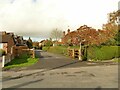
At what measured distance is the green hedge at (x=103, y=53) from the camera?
1230 inches

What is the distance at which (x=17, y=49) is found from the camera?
128ft

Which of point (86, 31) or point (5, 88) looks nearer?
point (5, 88)

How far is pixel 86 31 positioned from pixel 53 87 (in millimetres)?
26361

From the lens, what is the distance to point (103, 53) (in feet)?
102

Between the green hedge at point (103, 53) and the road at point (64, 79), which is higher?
the green hedge at point (103, 53)

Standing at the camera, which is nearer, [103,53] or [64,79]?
[64,79]

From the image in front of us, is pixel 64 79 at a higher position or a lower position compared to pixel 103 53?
lower

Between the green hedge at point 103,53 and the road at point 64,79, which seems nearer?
the road at point 64,79

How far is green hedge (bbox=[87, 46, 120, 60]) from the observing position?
31234 millimetres

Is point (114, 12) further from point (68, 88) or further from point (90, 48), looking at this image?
point (68, 88)

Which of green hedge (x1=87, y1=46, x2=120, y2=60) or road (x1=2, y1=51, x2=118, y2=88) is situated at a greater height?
green hedge (x1=87, y1=46, x2=120, y2=60)

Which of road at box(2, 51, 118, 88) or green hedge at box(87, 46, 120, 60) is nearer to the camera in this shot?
road at box(2, 51, 118, 88)

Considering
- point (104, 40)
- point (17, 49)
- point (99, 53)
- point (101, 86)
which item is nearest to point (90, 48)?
point (99, 53)

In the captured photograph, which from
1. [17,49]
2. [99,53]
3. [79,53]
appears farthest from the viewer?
[17,49]
